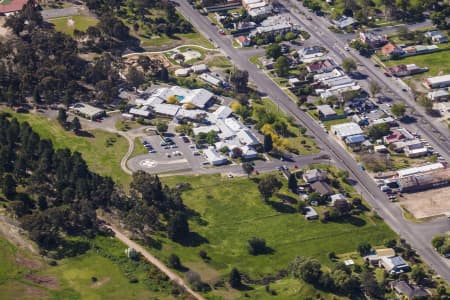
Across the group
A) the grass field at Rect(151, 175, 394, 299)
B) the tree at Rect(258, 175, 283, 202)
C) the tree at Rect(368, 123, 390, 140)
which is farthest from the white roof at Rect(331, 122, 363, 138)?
the tree at Rect(258, 175, 283, 202)

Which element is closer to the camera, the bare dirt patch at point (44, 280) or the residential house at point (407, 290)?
the residential house at point (407, 290)

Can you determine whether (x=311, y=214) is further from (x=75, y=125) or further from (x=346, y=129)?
(x=75, y=125)

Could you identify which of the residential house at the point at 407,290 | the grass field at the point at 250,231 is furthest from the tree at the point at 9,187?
the residential house at the point at 407,290

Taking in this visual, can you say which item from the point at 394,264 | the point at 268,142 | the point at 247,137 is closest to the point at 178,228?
the point at 268,142

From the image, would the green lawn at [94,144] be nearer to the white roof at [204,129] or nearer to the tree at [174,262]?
the white roof at [204,129]

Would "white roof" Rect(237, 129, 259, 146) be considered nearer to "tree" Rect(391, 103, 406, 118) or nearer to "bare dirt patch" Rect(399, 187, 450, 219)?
"tree" Rect(391, 103, 406, 118)

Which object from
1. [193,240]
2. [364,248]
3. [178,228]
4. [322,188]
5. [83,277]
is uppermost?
[322,188]
